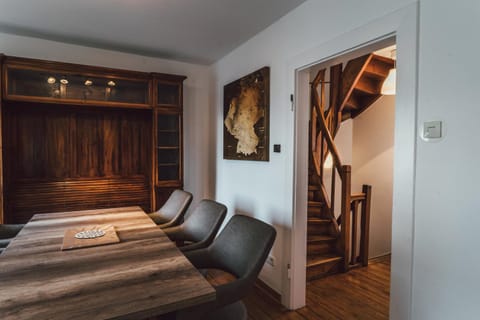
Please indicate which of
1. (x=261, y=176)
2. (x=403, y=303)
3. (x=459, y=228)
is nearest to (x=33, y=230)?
(x=261, y=176)

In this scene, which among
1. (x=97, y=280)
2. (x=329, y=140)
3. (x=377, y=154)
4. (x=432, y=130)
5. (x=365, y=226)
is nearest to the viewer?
(x=97, y=280)

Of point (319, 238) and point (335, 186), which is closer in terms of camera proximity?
point (319, 238)

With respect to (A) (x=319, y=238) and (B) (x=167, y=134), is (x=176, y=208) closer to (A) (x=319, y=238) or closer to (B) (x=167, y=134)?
(B) (x=167, y=134)

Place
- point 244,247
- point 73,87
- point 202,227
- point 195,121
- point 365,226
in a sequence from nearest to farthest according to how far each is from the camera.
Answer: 1. point 244,247
2. point 202,227
3. point 73,87
4. point 365,226
5. point 195,121

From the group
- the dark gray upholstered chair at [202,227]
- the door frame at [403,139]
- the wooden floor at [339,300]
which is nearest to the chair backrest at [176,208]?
the dark gray upholstered chair at [202,227]

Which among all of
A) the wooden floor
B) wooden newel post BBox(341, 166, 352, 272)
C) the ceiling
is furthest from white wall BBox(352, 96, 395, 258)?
the ceiling

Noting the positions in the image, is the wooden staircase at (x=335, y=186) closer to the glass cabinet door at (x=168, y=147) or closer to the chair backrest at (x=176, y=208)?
the chair backrest at (x=176, y=208)

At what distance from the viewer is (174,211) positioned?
280 cm

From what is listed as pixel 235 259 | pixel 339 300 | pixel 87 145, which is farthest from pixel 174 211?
pixel 339 300

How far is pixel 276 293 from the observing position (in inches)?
98.6

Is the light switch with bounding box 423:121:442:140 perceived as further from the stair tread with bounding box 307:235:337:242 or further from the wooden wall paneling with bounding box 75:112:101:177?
the wooden wall paneling with bounding box 75:112:101:177

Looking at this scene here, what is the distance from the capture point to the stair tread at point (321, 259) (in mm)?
2881

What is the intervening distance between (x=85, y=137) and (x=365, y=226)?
11.8ft

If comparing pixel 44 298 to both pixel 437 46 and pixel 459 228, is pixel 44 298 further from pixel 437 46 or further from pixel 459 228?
pixel 437 46
